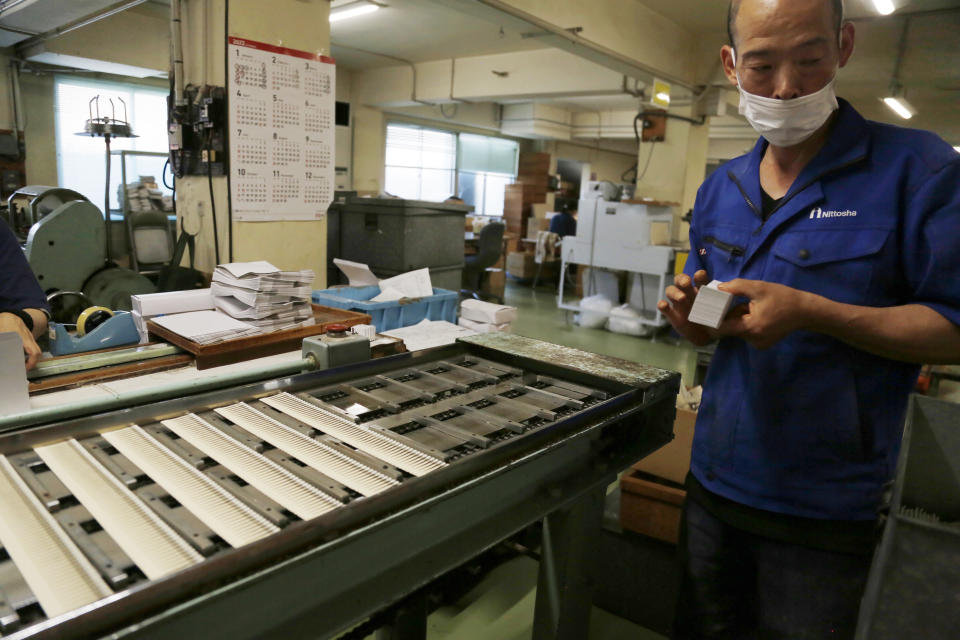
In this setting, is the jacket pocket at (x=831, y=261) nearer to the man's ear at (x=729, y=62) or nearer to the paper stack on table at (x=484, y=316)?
the man's ear at (x=729, y=62)

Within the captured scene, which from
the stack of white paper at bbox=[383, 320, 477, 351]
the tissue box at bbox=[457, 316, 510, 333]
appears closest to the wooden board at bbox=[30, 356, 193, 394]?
the stack of white paper at bbox=[383, 320, 477, 351]

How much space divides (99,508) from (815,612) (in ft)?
3.49

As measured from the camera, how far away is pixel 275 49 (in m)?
2.53

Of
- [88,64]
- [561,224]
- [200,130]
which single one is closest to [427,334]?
[200,130]

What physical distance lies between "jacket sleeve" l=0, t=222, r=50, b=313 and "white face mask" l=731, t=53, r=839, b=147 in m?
1.78

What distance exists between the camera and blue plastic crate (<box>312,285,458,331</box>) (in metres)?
2.39

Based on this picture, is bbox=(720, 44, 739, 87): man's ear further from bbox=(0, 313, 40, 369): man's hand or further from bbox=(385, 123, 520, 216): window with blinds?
bbox=(385, 123, 520, 216): window with blinds

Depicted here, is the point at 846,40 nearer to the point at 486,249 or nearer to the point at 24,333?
the point at 24,333

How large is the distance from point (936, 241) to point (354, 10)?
5294 millimetres

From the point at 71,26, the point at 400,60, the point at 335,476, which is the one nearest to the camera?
the point at 335,476

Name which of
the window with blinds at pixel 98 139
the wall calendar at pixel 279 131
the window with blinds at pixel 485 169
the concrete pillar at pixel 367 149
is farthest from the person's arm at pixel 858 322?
the window with blinds at pixel 485 169

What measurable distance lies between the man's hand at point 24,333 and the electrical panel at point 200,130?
1.20 meters

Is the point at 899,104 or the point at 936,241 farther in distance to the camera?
the point at 899,104

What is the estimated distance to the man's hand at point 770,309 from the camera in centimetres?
87
